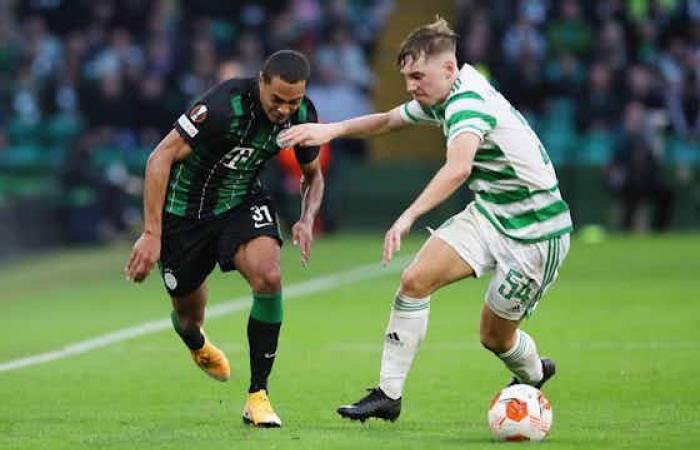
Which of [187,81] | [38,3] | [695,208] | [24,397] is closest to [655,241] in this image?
[695,208]

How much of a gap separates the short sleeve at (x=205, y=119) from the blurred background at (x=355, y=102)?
14.7 m

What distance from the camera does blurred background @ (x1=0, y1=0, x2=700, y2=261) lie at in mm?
25141

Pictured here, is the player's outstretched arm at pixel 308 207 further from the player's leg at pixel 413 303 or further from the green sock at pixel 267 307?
the player's leg at pixel 413 303

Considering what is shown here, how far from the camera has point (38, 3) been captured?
2945 centimetres

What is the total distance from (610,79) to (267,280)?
1689 centimetres

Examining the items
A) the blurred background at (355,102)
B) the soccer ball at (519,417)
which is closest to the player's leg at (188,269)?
the soccer ball at (519,417)

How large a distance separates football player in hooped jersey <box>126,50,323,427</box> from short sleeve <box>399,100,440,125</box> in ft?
1.64

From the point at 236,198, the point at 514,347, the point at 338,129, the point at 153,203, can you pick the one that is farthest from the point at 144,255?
the point at 514,347

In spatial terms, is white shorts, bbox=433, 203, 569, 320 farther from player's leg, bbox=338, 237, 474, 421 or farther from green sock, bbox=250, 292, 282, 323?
green sock, bbox=250, 292, 282, 323

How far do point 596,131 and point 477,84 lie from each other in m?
17.4

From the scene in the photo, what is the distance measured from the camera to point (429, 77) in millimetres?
8820

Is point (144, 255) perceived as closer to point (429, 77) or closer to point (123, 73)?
point (429, 77)

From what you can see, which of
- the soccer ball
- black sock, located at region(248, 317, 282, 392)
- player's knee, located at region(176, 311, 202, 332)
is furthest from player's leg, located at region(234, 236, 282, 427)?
the soccer ball

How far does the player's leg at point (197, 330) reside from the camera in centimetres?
1041
